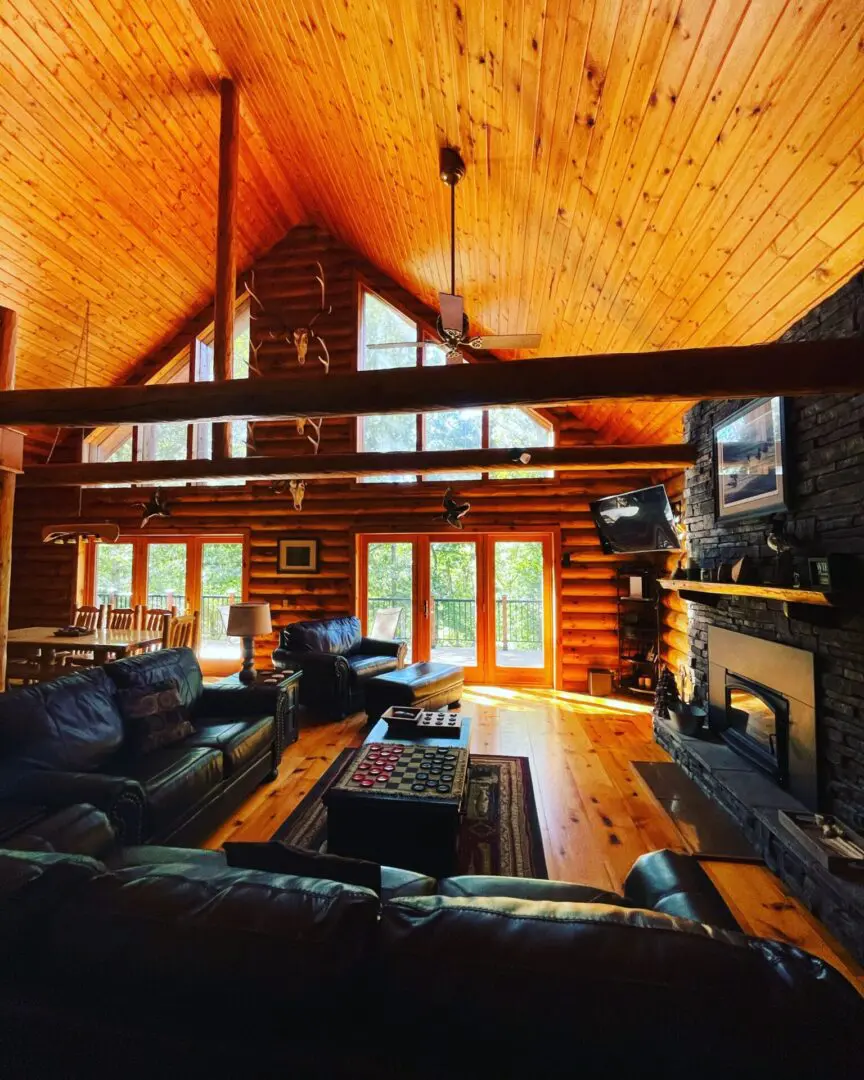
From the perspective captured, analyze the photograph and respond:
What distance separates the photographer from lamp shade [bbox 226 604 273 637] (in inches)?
157

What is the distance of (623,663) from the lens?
622 cm

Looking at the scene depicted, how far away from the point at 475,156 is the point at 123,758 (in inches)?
175

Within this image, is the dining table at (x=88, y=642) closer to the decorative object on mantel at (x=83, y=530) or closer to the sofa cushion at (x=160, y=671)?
the decorative object on mantel at (x=83, y=530)

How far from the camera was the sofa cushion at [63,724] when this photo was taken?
7.51 feet

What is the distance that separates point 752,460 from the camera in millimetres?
3422

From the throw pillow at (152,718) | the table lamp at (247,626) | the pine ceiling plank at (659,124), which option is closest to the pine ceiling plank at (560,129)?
the pine ceiling plank at (659,124)

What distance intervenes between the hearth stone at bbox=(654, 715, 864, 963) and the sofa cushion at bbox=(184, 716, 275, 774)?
9.74 ft

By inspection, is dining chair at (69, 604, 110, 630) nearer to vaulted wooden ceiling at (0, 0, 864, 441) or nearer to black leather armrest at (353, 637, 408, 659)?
vaulted wooden ceiling at (0, 0, 864, 441)

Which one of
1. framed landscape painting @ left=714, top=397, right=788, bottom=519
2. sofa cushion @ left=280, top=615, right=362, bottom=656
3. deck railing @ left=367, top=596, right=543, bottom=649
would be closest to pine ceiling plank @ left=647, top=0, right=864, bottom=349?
framed landscape painting @ left=714, top=397, right=788, bottom=519

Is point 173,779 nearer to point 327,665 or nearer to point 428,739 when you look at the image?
point 428,739

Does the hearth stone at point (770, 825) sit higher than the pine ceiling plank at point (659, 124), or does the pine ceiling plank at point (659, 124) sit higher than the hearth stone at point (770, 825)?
the pine ceiling plank at point (659, 124)

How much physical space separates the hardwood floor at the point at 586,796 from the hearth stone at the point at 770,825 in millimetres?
90

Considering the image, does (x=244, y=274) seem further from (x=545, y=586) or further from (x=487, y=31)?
(x=545, y=586)

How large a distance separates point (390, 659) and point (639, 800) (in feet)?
10.3
